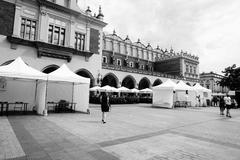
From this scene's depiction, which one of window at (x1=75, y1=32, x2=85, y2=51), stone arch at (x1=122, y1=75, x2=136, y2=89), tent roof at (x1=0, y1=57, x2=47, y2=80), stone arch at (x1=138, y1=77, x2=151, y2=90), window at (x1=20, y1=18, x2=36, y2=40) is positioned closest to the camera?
tent roof at (x1=0, y1=57, x2=47, y2=80)

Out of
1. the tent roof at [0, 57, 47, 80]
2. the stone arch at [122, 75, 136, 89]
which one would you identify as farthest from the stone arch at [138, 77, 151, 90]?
the tent roof at [0, 57, 47, 80]

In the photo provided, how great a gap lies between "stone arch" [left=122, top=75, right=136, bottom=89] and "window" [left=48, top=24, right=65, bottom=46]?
1311cm

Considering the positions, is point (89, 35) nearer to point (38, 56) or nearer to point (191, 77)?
point (38, 56)

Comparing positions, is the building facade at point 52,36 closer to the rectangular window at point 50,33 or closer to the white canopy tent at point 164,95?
the rectangular window at point 50,33

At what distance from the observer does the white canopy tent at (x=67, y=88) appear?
1089 centimetres

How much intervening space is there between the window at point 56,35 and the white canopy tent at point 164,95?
12171mm

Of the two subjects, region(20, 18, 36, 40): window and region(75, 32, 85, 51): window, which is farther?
region(75, 32, 85, 51): window

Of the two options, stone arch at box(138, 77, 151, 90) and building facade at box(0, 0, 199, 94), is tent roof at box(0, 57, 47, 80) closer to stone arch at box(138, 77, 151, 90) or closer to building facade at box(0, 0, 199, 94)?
building facade at box(0, 0, 199, 94)

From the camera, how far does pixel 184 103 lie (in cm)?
2286

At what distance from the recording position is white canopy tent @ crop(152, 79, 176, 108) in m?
19.1

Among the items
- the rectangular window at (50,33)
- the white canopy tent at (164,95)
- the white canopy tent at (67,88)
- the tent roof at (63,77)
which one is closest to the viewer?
the tent roof at (63,77)

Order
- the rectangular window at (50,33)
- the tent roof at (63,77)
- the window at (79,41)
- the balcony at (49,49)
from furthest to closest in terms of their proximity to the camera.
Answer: the window at (79,41) → the rectangular window at (50,33) → the balcony at (49,49) → the tent roof at (63,77)

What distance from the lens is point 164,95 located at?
19.8m

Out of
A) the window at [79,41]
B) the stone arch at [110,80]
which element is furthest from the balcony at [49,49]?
the stone arch at [110,80]
